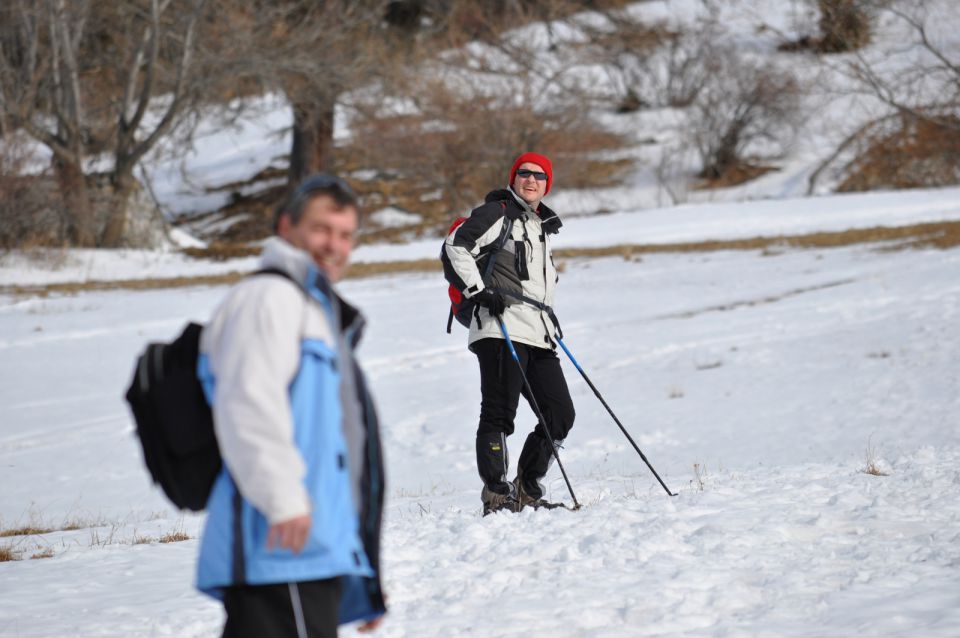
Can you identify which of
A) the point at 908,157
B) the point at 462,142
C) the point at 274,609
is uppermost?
the point at 462,142

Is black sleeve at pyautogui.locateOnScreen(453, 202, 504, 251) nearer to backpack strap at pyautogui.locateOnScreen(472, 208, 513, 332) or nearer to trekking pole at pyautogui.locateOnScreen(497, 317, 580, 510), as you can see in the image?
backpack strap at pyautogui.locateOnScreen(472, 208, 513, 332)

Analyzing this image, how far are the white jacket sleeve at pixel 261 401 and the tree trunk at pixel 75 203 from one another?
25.0 m

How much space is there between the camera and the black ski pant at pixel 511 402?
6270 mm

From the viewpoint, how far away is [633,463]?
9570mm

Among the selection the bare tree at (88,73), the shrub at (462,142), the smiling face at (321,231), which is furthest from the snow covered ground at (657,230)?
the smiling face at (321,231)

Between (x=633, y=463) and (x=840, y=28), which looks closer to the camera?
(x=633, y=463)

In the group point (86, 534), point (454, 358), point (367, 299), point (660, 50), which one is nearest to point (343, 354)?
point (86, 534)

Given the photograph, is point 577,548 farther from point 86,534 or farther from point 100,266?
point 100,266

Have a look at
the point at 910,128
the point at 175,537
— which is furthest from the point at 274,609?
the point at 910,128

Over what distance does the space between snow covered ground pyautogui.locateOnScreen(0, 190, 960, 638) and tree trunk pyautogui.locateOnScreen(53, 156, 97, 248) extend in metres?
6.26

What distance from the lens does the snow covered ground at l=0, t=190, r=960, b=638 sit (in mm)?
4594

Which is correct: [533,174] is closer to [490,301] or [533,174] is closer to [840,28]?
[490,301]

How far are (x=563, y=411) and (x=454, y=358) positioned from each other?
806cm

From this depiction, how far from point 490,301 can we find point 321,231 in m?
3.36
